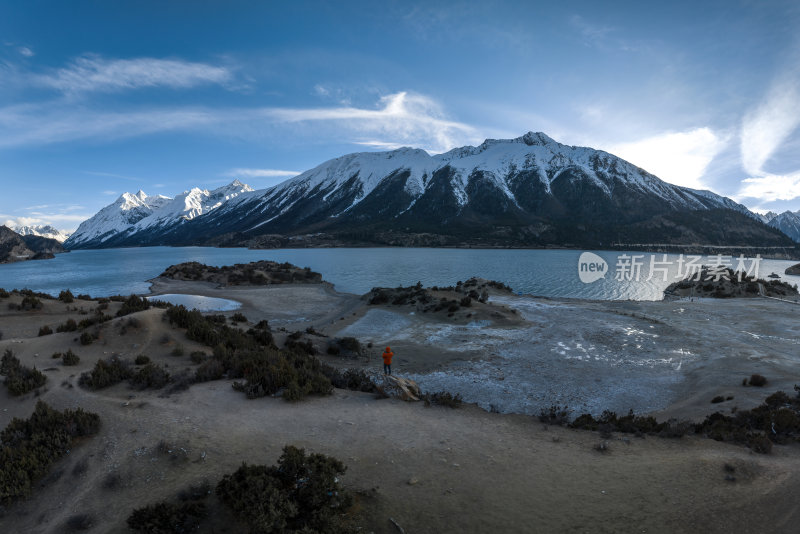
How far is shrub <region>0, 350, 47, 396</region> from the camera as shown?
1073cm

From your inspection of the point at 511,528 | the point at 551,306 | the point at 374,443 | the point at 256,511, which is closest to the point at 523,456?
the point at 511,528

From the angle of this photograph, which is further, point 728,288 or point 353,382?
point 728,288

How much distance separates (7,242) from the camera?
6004 inches

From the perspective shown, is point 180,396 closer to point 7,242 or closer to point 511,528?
point 511,528

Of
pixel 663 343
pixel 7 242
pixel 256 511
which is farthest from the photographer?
pixel 7 242

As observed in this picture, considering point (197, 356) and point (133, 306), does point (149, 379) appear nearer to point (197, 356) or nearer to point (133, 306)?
point (197, 356)

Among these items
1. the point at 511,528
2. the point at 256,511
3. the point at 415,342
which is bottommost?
the point at 415,342

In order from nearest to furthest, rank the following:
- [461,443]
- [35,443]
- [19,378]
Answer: [35,443] → [461,443] → [19,378]

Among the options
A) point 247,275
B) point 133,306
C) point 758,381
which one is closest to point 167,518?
point 133,306

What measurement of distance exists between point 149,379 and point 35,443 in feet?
14.4

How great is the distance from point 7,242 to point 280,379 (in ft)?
703

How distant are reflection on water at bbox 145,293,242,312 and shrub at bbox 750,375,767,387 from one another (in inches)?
1468

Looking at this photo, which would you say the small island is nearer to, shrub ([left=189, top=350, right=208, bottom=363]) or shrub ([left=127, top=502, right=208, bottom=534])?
shrub ([left=189, top=350, right=208, bottom=363])

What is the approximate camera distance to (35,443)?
7723mm
